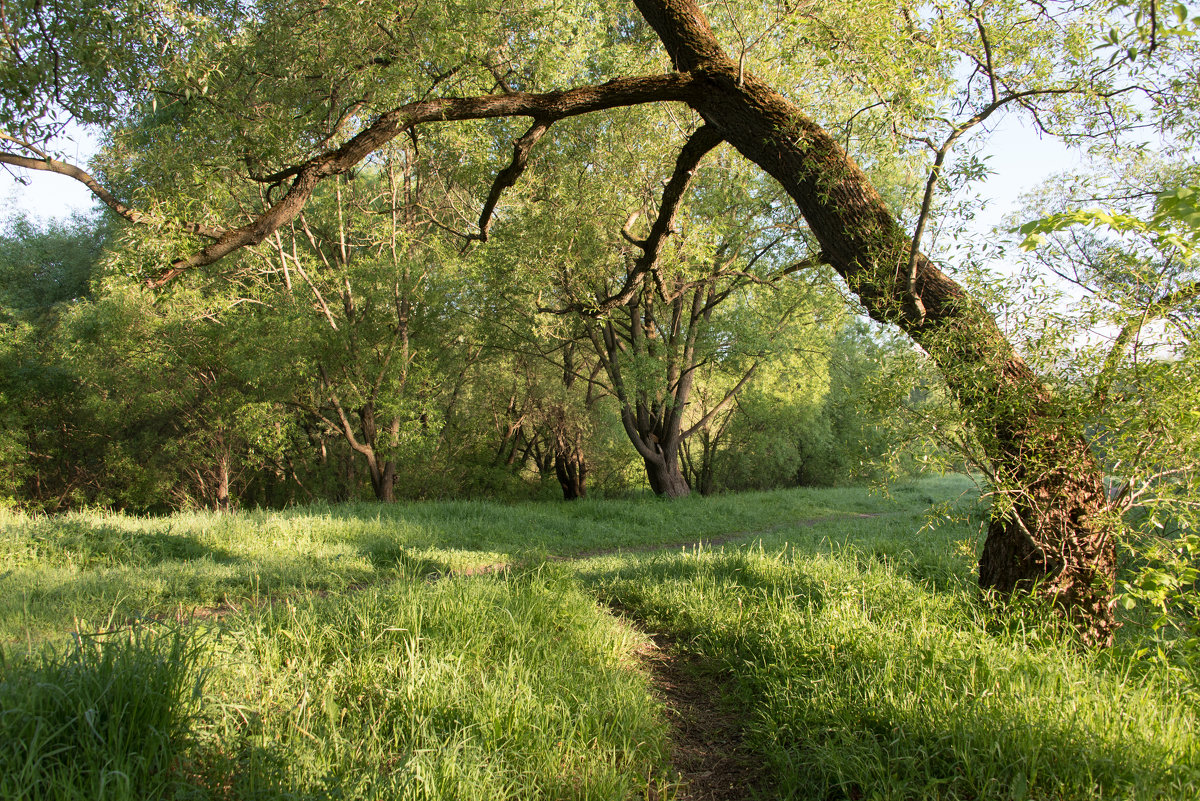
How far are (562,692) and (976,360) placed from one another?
3267 mm

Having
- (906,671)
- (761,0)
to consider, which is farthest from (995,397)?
(761,0)

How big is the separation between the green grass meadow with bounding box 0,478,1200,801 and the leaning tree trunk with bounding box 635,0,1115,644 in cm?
36

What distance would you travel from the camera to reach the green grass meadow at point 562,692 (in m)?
2.25

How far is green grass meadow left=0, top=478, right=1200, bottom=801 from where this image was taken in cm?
225

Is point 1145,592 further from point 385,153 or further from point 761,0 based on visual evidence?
point 385,153

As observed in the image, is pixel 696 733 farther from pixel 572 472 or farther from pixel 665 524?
pixel 572 472

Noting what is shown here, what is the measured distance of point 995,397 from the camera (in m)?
3.88

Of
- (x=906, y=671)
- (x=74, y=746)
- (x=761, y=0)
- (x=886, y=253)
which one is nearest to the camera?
(x=74, y=746)

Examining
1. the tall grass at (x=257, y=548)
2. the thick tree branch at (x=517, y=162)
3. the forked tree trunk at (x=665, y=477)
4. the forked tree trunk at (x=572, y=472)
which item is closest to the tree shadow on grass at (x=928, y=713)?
the tall grass at (x=257, y=548)

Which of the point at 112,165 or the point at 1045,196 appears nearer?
the point at 1045,196

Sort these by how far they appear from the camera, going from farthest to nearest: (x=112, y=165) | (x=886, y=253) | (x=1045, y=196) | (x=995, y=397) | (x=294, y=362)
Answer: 1. (x=294, y=362)
2. (x=112, y=165)
3. (x=1045, y=196)
4. (x=886, y=253)
5. (x=995, y=397)

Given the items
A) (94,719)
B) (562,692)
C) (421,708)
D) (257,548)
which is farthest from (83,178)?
(562,692)

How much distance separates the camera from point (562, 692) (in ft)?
11.0

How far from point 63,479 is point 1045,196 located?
1218 inches
